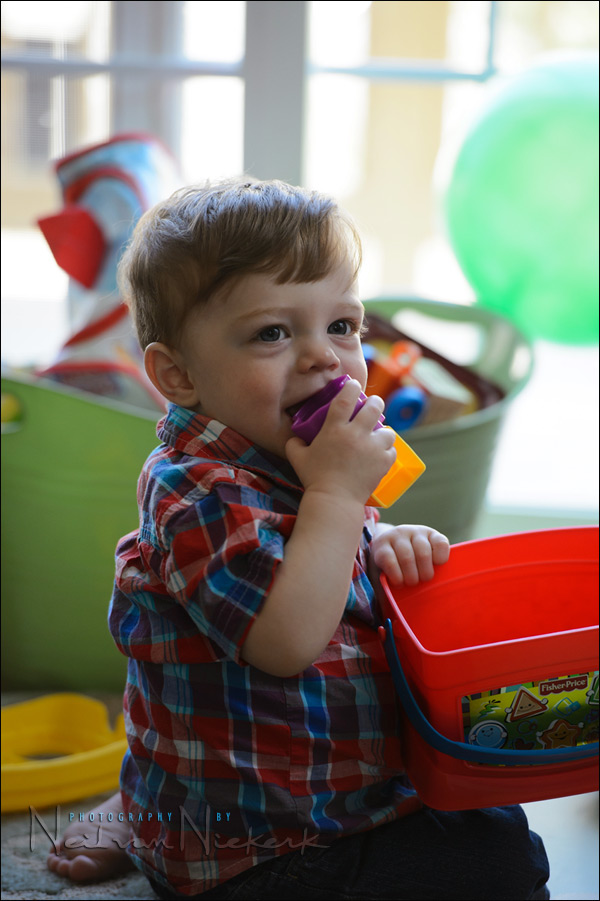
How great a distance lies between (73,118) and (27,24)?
178 mm

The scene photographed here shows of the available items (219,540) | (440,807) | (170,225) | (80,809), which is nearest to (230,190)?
(170,225)

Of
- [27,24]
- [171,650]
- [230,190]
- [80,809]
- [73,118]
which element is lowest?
[80,809]

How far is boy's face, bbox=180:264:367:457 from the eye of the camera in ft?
2.41

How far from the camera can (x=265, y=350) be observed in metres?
0.74

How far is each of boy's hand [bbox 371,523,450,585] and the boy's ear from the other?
0.71 ft

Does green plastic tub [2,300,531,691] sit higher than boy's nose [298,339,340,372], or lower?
lower

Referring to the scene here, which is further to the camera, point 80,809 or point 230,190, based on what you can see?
point 80,809

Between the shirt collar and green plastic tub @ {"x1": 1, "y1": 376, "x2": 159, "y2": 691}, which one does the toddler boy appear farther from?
green plastic tub @ {"x1": 1, "y1": 376, "x2": 159, "y2": 691}

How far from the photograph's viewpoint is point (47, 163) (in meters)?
1.76

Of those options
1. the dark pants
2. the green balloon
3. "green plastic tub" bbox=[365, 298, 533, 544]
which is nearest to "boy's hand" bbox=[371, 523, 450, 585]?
the dark pants

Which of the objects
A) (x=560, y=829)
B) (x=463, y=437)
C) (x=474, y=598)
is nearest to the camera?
(x=474, y=598)

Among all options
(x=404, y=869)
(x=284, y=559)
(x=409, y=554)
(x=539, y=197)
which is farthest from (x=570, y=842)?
(x=539, y=197)

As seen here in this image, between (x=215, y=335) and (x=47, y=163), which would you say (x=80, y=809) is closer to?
(x=215, y=335)

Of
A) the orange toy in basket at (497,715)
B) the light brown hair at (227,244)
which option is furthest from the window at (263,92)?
the orange toy in basket at (497,715)
